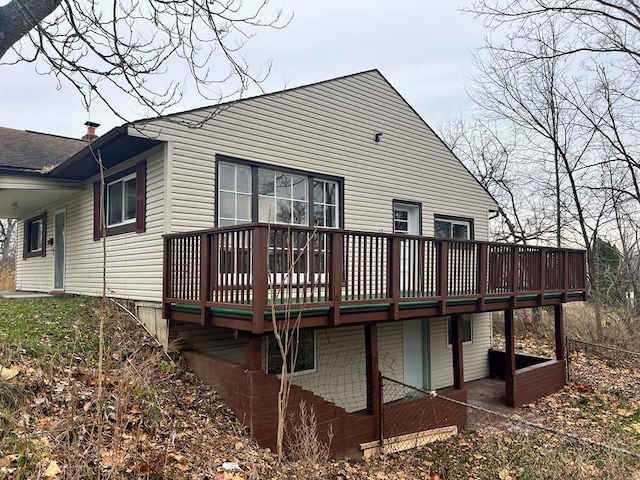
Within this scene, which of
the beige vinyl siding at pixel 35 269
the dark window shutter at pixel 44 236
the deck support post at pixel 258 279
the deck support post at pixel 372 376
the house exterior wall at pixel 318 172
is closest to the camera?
the deck support post at pixel 258 279

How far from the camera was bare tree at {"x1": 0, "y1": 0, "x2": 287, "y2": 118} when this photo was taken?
4.12 metres

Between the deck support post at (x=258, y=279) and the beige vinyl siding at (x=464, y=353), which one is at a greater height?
the deck support post at (x=258, y=279)

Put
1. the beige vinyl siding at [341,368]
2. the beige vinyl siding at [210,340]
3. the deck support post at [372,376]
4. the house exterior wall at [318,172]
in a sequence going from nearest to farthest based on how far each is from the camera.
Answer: the deck support post at [372,376], the beige vinyl siding at [210,340], the house exterior wall at [318,172], the beige vinyl siding at [341,368]

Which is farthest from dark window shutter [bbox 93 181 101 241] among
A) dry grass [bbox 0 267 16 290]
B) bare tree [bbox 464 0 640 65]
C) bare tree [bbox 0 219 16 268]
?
bare tree [bbox 0 219 16 268]

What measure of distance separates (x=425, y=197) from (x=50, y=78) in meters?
8.10

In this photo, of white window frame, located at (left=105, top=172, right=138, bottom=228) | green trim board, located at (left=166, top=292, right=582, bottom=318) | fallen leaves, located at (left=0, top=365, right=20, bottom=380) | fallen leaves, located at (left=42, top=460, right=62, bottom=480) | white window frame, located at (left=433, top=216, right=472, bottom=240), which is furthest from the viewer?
white window frame, located at (left=433, top=216, right=472, bottom=240)

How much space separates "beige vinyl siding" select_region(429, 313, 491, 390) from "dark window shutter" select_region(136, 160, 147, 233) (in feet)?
22.3

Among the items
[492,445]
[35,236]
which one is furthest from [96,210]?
[492,445]

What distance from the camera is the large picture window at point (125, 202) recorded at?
24.6 feet

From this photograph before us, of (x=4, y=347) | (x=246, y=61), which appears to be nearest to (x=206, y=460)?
(x=4, y=347)

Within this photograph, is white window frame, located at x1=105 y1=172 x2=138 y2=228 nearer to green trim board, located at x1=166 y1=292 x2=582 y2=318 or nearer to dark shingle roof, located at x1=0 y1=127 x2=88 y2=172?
dark shingle roof, located at x1=0 y1=127 x2=88 y2=172

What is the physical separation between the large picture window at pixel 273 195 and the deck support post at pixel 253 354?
2.50 metres

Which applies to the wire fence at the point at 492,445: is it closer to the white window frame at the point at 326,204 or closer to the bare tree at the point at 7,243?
the white window frame at the point at 326,204

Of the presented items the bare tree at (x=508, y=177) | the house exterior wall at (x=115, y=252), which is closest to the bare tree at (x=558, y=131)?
the bare tree at (x=508, y=177)
